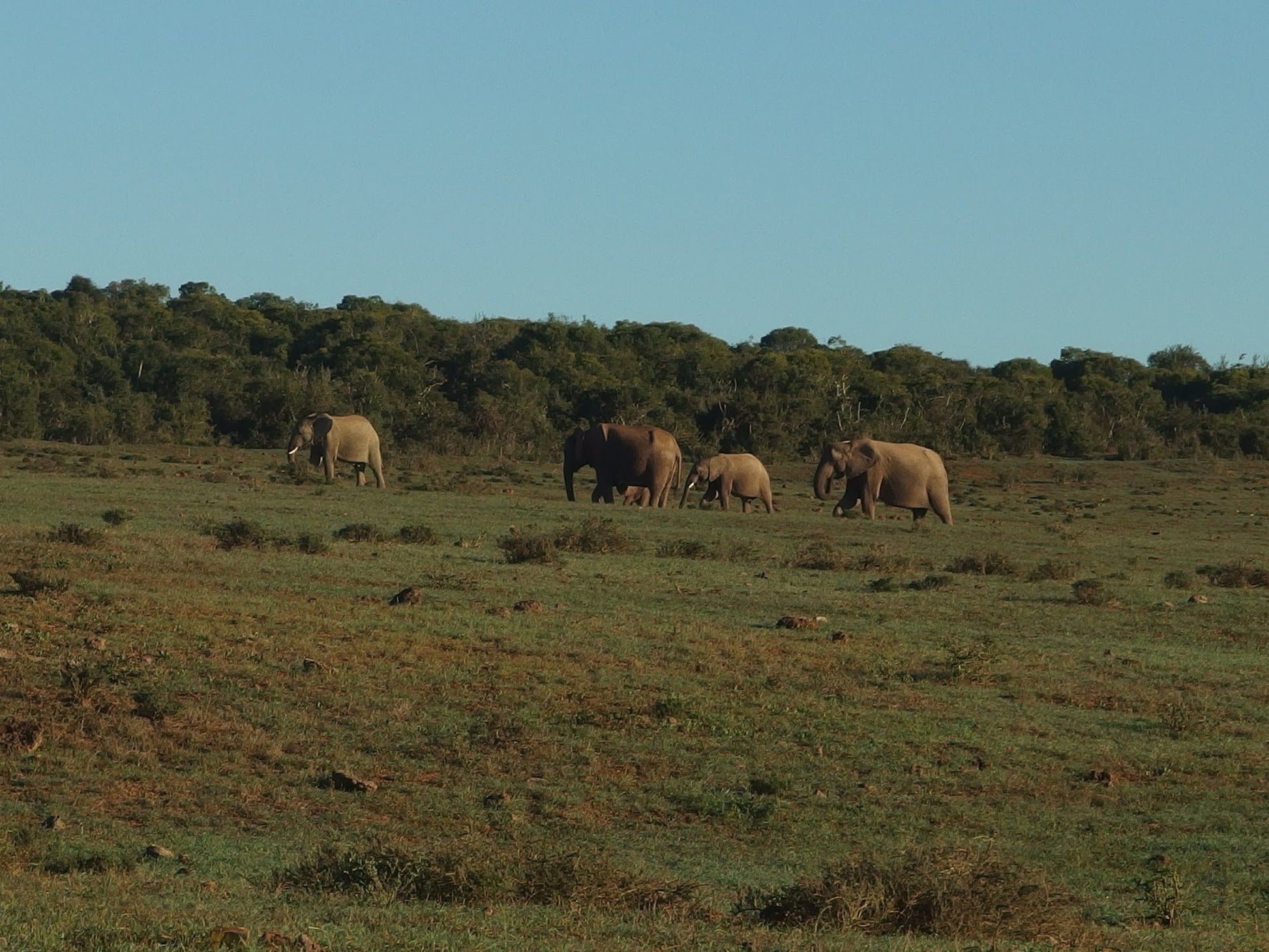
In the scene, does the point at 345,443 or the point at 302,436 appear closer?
the point at 345,443

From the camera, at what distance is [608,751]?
38.0 feet

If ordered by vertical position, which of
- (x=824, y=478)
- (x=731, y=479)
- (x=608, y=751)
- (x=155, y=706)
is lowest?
(x=608, y=751)

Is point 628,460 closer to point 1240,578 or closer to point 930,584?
point 1240,578

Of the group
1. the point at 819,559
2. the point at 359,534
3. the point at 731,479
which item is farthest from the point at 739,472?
the point at 359,534

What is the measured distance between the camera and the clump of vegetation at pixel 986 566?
23.5 metres

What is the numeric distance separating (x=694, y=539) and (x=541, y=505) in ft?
22.6

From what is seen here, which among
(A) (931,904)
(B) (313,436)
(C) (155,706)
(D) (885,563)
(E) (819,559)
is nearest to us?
(A) (931,904)

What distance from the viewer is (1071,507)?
4134 cm

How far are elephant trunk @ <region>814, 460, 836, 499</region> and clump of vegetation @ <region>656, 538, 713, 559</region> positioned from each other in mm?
12126

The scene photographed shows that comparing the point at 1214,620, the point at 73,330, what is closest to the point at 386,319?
the point at 73,330

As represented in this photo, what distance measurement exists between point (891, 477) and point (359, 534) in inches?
609

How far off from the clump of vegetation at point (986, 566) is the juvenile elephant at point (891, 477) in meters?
12.0

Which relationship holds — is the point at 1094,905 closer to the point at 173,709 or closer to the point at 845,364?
the point at 173,709

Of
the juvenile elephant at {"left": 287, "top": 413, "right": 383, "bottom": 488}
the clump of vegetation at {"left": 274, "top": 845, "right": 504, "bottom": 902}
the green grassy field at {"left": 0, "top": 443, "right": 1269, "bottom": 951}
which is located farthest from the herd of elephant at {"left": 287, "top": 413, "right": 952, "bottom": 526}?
the clump of vegetation at {"left": 274, "top": 845, "right": 504, "bottom": 902}
